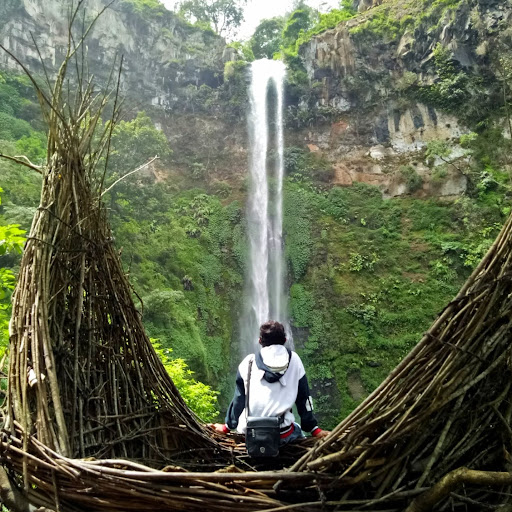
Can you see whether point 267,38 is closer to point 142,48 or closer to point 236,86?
point 236,86

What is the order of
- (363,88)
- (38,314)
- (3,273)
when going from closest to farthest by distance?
(38,314)
(3,273)
(363,88)

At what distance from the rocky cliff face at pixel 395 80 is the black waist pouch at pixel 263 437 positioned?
1630 centimetres

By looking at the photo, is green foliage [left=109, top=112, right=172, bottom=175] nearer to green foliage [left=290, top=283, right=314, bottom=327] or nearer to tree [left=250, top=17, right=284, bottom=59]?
green foliage [left=290, top=283, right=314, bottom=327]

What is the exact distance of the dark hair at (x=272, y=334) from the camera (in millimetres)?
2117

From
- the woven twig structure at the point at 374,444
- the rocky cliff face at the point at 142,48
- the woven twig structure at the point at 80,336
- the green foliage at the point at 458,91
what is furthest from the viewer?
the rocky cliff face at the point at 142,48

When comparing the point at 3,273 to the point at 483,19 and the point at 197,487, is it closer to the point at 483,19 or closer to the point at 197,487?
Answer: the point at 197,487

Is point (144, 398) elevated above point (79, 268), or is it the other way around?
point (79, 268)

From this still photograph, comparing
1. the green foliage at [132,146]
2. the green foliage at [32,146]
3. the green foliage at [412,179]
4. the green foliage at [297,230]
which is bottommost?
the green foliage at [297,230]

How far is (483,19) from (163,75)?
13.8 m

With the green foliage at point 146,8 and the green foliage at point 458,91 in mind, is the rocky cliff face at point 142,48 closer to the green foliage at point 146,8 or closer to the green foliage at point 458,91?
the green foliage at point 146,8

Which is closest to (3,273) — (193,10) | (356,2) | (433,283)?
(433,283)

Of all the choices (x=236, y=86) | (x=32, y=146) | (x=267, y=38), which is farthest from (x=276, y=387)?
(x=267, y=38)

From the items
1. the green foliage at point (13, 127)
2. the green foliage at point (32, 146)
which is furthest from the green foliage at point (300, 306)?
the green foliage at point (13, 127)

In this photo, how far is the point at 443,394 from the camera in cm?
115
